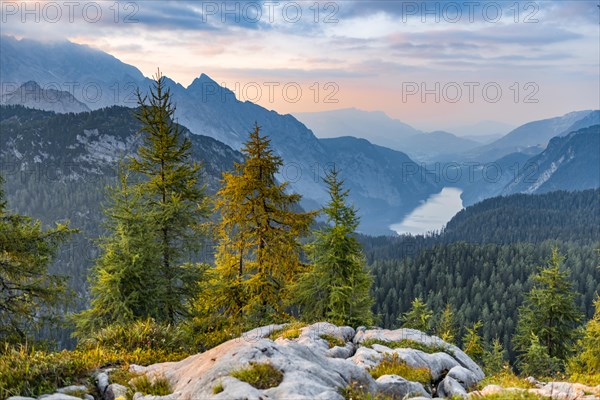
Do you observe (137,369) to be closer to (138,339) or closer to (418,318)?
(138,339)

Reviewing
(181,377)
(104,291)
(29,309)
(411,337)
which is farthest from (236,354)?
(29,309)

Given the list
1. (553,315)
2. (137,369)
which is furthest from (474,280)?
(137,369)

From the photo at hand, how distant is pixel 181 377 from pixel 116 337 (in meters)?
5.23

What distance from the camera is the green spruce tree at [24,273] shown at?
17453 millimetres

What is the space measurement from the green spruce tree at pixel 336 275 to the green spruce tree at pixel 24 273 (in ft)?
40.0

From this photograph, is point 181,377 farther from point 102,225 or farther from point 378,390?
point 102,225

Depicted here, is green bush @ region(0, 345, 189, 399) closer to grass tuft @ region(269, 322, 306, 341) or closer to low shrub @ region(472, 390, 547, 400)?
grass tuft @ region(269, 322, 306, 341)

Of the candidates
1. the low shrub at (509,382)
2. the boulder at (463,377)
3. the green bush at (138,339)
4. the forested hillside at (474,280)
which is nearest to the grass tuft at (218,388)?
the green bush at (138,339)

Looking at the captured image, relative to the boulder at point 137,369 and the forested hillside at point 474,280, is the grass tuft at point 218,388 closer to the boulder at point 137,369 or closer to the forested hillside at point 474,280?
the boulder at point 137,369

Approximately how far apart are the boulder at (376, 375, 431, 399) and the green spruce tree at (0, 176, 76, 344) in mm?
15598

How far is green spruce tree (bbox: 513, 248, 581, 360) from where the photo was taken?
121 feet

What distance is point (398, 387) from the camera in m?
10.6

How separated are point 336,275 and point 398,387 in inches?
469

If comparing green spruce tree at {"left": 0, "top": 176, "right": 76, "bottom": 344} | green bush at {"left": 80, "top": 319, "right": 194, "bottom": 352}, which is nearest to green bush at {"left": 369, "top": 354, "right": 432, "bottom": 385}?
green bush at {"left": 80, "top": 319, "right": 194, "bottom": 352}
